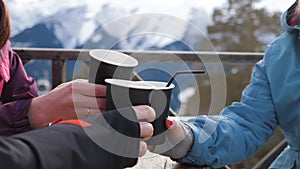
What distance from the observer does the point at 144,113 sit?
0.75m

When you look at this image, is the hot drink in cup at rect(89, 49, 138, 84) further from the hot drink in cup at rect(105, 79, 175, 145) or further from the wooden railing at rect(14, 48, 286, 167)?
the wooden railing at rect(14, 48, 286, 167)

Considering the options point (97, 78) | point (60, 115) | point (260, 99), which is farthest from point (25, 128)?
point (260, 99)

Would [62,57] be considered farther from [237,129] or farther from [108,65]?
[108,65]

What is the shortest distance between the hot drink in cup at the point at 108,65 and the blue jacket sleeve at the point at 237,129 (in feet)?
1.22

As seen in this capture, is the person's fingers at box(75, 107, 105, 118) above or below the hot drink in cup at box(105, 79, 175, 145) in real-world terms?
below

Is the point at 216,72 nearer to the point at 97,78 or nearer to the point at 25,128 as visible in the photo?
the point at 97,78

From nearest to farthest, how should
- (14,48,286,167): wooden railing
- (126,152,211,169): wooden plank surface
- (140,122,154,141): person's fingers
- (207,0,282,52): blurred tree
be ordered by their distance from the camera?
(140,122,154,141): person's fingers < (126,152,211,169): wooden plank surface < (14,48,286,167): wooden railing < (207,0,282,52): blurred tree

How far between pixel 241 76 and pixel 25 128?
5468mm

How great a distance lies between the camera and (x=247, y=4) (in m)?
6.72

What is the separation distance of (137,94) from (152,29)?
0.66 feet

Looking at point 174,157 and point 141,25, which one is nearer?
point 141,25

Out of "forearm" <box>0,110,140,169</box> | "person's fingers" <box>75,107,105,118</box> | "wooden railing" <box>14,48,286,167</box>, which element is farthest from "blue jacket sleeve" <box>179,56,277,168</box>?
"wooden railing" <box>14,48,286,167</box>

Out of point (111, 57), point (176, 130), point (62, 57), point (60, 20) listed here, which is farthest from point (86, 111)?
point (60, 20)

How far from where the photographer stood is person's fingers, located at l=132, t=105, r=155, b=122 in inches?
28.9
